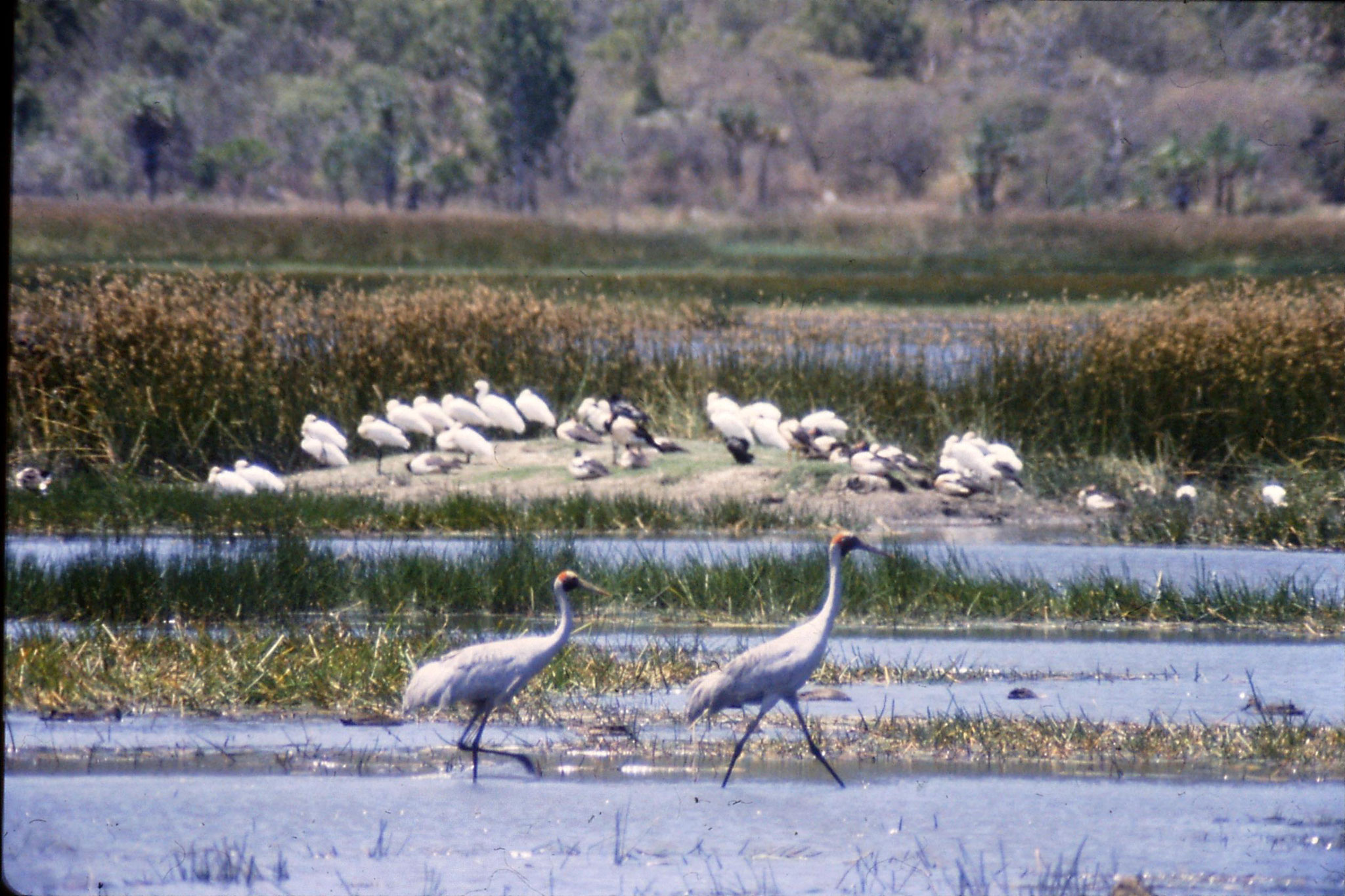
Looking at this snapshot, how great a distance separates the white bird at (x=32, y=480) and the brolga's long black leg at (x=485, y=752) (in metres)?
8.91

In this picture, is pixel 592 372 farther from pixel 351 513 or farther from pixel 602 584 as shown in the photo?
pixel 602 584

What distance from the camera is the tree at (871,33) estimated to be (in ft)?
97.5

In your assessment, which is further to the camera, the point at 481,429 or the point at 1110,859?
the point at 481,429

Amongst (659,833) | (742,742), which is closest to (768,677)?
(742,742)

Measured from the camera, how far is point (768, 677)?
6.29 meters

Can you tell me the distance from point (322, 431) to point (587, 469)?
2.70 m

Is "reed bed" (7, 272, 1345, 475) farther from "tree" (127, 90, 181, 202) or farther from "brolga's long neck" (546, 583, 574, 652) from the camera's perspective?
"brolga's long neck" (546, 583, 574, 652)

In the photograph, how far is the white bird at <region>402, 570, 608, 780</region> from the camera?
21.3 ft

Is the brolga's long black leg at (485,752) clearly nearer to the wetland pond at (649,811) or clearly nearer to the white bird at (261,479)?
the wetland pond at (649,811)

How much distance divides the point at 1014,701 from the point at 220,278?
16.6 meters

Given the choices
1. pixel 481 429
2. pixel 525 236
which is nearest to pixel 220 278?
pixel 481 429

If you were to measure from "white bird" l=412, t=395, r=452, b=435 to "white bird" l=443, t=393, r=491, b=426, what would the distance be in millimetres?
93

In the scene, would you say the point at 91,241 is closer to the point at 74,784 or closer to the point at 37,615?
the point at 37,615

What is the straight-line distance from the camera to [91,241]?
25.3 m
